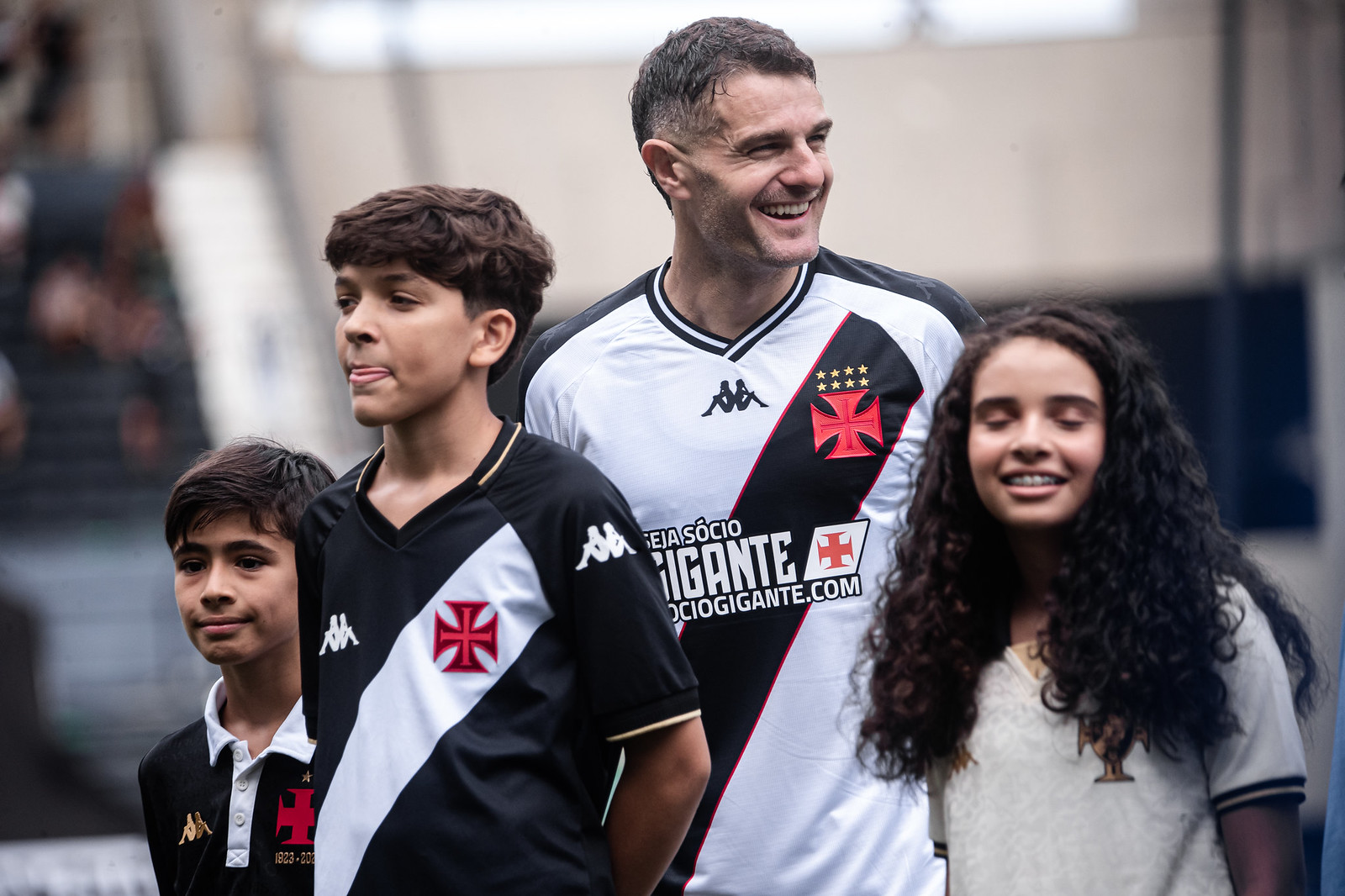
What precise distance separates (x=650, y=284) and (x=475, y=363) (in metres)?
0.72

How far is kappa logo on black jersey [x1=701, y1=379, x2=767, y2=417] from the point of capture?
7.79 ft

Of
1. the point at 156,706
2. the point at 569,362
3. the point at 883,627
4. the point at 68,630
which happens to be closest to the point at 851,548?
the point at 883,627

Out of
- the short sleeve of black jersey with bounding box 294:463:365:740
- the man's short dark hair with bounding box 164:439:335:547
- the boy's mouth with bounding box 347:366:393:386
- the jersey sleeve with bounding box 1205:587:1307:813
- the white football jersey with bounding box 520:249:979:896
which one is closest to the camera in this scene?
the jersey sleeve with bounding box 1205:587:1307:813

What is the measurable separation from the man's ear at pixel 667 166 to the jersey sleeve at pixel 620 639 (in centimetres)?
84

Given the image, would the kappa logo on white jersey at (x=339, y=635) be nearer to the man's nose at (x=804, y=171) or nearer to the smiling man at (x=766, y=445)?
the smiling man at (x=766, y=445)

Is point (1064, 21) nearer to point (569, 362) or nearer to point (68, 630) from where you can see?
point (68, 630)

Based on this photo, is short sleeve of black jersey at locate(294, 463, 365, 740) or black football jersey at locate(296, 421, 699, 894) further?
short sleeve of black jersey at locate(294, 463, 365, 740)

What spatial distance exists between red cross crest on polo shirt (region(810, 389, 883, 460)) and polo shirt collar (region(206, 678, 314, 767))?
94 centimetres

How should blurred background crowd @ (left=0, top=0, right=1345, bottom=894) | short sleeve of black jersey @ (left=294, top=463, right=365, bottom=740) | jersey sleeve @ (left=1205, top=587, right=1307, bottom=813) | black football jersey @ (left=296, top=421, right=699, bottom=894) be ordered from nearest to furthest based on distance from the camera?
jersey sleeve @ (left=1205, top=587, right=1307, bottom=813) < black football jersey @ (left=296, top=421, right=699, bottom=894) < short sleeve of black jersey @ (left=294, top=463, right=365, bottom=740) < blurred background crowd @ (left=0, top=0, right=1345, bottom=894)

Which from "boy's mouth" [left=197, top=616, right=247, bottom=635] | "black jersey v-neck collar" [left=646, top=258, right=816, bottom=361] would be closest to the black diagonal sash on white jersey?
"black jersey v-neck collar" [left=646, top=258, right=816, bottom=361]

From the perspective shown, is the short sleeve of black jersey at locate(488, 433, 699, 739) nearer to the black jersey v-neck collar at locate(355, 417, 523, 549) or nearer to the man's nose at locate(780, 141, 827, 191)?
the black jersey v-neck collar at locate(355, 417, 523, 549)

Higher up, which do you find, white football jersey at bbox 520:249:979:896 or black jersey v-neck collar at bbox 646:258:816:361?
black jersey v-neck collar at bbox 646:258:816:361

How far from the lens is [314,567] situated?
6.49 ft

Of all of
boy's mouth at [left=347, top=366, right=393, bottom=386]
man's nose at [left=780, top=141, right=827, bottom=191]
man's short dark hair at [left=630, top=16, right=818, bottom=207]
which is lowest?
boy's mouth at [left=347, top=366, right=393, bottom=386]
